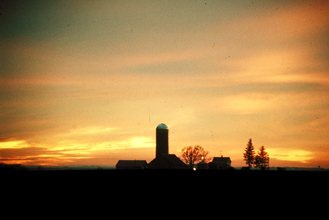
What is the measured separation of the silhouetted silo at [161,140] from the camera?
88.0 metres

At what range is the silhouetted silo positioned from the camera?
88.0m

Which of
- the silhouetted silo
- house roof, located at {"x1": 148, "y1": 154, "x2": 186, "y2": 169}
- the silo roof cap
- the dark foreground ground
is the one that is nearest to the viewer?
the dark foreground ground

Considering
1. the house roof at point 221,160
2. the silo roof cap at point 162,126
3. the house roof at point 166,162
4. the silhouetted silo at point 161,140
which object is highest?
the silo roof cap at point 162,126

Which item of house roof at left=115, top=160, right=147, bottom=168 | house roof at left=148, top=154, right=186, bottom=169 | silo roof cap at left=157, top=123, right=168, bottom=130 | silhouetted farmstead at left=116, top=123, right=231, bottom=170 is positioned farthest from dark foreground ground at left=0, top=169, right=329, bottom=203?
house roof at left=115, top=160, right=147, bottom=168

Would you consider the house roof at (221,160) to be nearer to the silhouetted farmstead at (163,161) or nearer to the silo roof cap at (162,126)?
the silhouetted farmstead at (163,161)

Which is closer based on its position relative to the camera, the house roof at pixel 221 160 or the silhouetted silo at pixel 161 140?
the silhouetted silo at pixel 161 140

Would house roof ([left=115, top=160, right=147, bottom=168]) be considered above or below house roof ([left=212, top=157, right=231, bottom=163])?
below

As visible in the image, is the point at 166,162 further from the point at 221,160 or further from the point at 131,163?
the point at 221,160

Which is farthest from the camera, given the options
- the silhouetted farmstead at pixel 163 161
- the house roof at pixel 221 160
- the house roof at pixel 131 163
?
the house roof at pixel 221 160

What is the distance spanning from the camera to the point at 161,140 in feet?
291

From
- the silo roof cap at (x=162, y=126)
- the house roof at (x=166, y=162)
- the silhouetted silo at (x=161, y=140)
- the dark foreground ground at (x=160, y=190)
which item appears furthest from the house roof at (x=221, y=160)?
the dark foreground ground at (x=160, y=190)

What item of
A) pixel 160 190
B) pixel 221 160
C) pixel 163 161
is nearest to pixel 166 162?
pixel 163 161

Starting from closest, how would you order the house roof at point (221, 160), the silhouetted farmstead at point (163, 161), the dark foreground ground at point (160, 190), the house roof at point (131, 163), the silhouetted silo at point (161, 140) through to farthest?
the dark foreground ground at point (160, 190) → the silhouetted farmstead at point (163, 161) → the silhouetted silo at point (161, 140) → the house roof at point (131, 163) → the house roof at point (221, 160)

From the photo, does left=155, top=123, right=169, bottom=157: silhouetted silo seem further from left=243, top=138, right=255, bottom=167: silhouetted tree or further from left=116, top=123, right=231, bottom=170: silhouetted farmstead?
left=243, top=138, right=255, bottom=167: silhouetted tree
